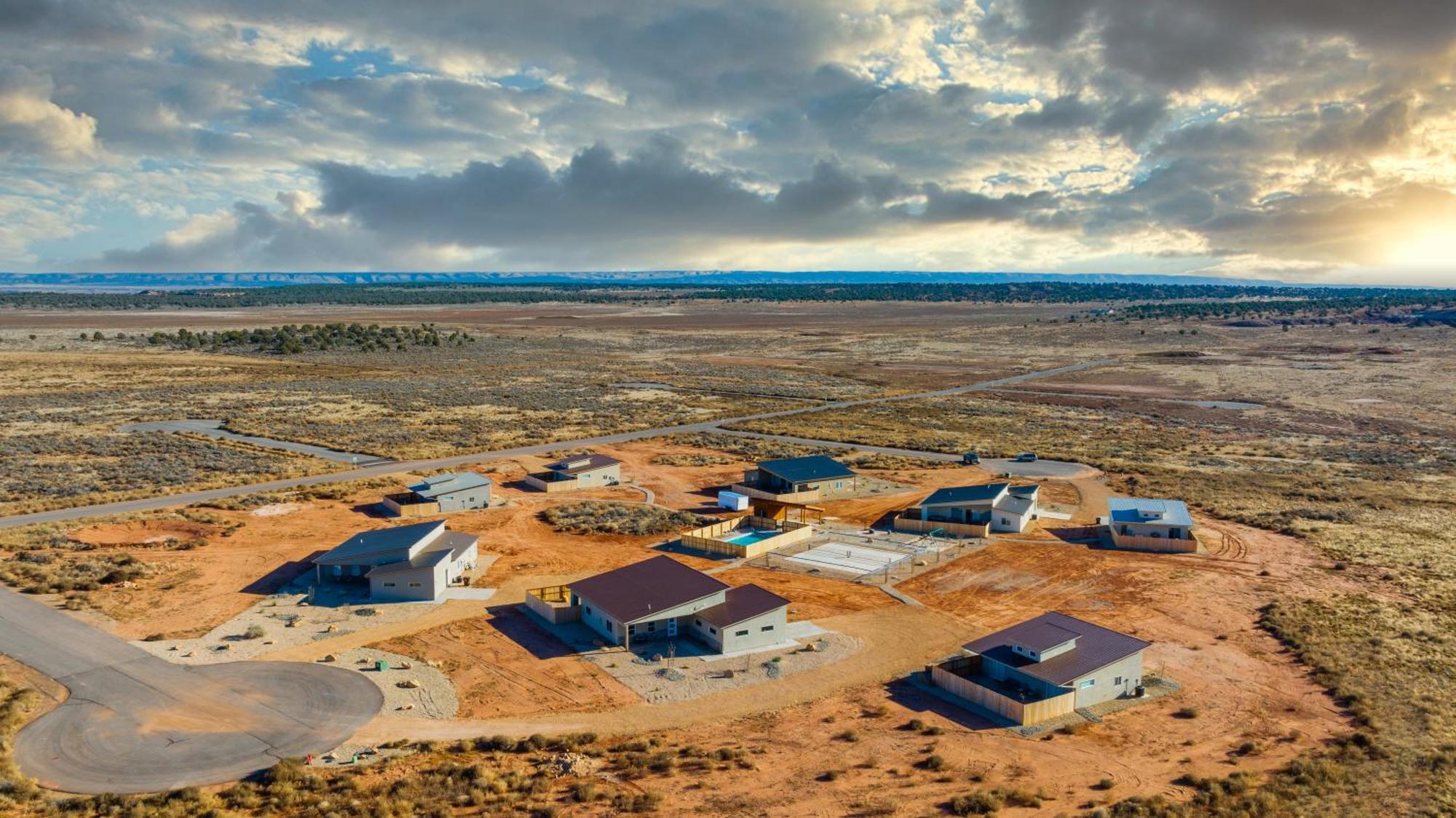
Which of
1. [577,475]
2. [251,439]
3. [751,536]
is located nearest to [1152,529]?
[751,536]

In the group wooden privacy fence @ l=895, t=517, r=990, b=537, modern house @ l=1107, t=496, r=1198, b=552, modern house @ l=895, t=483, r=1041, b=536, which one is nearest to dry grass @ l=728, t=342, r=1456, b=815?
modern house @ l=1107, t=496, r=1198, b=552

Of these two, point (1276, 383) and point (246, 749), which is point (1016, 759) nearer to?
point (246, 749)

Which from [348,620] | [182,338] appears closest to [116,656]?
[348,620]

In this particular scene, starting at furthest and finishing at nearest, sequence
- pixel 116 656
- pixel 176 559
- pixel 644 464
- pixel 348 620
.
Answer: pixel 644 464 < pixel 176 559 < pixel 348 620 < pixel 116 656

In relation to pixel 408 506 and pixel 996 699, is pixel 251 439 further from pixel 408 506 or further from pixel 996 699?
pixel 996 699

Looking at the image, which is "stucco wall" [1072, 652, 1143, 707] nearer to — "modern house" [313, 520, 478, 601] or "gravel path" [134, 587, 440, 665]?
"gravel path" [134, 587, 440, 665]

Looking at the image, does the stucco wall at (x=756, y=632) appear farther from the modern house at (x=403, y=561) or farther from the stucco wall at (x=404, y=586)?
the modern house at (x=403, y=561)

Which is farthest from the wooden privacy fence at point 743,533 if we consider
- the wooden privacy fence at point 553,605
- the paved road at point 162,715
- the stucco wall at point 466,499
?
the paved road at point 162,715
